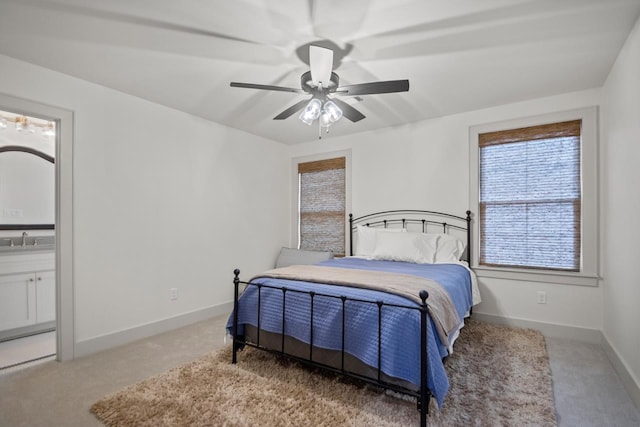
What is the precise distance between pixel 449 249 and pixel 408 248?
0.44 meters

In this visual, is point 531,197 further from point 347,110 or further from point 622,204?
point 347,110

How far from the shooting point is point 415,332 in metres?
1.80

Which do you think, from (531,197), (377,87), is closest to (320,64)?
(377,87)

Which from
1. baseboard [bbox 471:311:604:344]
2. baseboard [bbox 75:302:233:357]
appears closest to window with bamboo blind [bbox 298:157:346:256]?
baseboard [bbox 75:302:233:357]

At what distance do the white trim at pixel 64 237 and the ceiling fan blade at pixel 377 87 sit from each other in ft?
7.60

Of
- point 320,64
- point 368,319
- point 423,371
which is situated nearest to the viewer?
point 423,371

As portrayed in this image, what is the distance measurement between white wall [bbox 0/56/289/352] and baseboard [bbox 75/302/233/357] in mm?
44

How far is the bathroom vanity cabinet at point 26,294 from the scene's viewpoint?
314cm

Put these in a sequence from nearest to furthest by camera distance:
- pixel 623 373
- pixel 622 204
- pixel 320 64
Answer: pixel 320 64 < pixel 623 373 < pixel 622 204

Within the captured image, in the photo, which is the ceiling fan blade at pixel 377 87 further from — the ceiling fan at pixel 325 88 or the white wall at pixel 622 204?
the white wall at pixel 622 204

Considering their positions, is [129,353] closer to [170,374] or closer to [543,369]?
[170,374]

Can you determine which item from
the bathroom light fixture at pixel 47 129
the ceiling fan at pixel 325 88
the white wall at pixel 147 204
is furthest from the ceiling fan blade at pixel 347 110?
the bathroom light fixture at pixel 47 129

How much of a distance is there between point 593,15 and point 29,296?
530 centimetres

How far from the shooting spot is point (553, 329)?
3127mm
